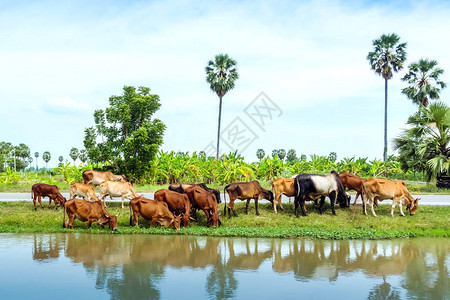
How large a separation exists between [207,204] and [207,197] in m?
0.22

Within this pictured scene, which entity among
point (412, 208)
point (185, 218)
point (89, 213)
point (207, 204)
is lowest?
point (185, 218)

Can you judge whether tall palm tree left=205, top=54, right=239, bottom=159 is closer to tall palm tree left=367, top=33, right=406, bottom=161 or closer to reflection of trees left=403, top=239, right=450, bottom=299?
tall palm tree left=367, top=33, right=406, bottom=161

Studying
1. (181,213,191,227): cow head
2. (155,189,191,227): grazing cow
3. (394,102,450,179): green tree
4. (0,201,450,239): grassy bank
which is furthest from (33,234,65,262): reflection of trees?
(394,102,450,179): green tree

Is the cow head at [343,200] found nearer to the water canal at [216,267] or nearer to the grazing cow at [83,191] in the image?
the water canal at [216,267]

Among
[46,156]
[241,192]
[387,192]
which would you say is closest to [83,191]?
[241,192]

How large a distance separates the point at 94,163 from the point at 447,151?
21.1 metres

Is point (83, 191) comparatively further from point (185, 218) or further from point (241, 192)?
point (241, 192)

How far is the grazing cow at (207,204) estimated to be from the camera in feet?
45.0

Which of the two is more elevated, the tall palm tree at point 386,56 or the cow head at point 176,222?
the tall palm tree at point 386,56

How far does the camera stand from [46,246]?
11.4m

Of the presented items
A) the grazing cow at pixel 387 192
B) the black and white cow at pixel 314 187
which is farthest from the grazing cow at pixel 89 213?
the grazing cow at pixel 387 192

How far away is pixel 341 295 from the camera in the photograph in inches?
296

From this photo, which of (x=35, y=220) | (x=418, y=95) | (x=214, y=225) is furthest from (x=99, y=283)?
(x=418, y=95)

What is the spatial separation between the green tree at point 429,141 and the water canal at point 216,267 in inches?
383
